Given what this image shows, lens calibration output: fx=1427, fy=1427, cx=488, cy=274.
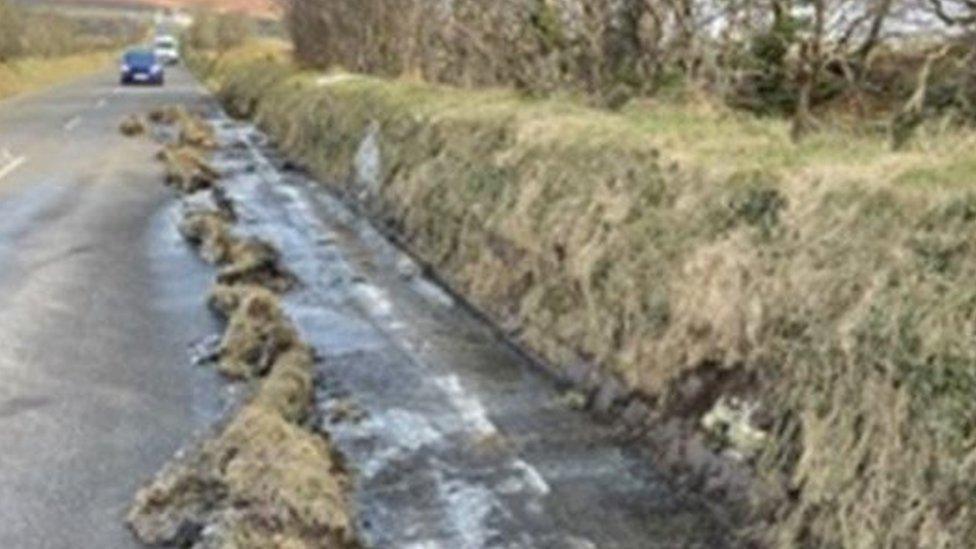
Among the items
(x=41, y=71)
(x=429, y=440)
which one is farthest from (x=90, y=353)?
(x=41, y=71)

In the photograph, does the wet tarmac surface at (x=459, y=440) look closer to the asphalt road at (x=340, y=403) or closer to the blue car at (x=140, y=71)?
the asphalt road at (x=340, y=403)

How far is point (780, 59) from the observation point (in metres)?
15.1

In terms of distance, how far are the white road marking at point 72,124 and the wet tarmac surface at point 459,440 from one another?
21.8 metres

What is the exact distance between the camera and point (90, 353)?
10758 mm

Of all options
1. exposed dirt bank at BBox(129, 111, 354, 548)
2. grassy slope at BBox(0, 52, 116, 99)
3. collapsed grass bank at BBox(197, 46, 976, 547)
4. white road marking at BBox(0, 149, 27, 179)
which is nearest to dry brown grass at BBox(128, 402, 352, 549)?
exposed dirt bank at BBox(129, 111, 354, 548)

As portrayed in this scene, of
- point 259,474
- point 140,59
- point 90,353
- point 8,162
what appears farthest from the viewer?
point 140,59

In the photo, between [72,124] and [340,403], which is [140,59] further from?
[340,403]

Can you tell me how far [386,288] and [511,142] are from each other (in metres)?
1.96

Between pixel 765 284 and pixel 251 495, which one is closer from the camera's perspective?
pixel 251 495

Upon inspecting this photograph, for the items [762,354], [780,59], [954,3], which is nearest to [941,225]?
[762,354]

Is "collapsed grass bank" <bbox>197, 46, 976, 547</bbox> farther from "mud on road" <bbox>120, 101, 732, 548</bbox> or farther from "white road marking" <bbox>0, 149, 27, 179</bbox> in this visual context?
"white road marking" <bbox>0, 149, 27, 179</bbox>

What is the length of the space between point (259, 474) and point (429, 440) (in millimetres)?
1439

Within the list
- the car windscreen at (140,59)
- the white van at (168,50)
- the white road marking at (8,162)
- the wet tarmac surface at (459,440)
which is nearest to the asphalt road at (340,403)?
the wet tarmac surface at (459,440)

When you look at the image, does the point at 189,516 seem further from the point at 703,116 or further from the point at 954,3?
the point at 954,3
